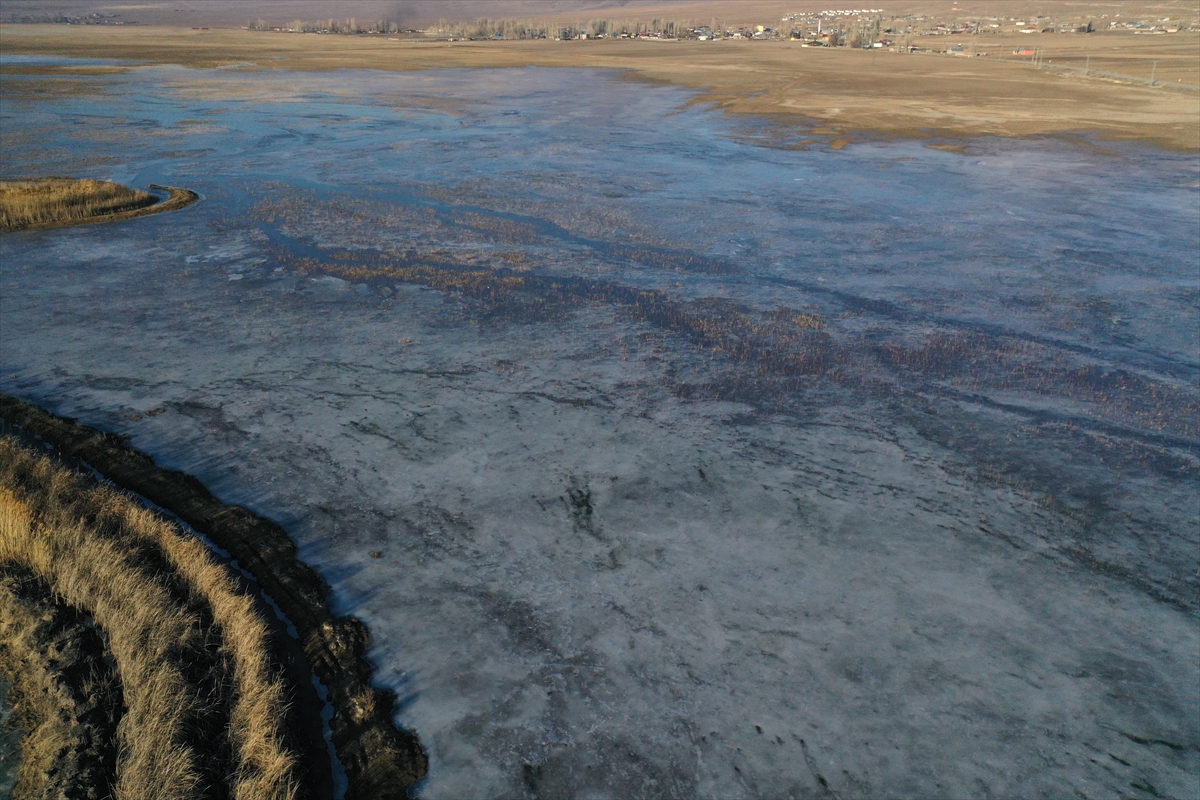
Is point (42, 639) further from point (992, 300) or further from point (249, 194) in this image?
point (249, 194)

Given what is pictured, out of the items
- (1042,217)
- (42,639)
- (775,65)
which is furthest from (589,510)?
(775,65)

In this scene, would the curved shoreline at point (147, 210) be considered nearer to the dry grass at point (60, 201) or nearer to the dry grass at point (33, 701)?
the dry grass at point (60, 201)

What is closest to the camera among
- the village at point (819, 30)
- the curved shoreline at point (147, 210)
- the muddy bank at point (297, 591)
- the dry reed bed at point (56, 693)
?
the dry reed bed at point (56, 693)

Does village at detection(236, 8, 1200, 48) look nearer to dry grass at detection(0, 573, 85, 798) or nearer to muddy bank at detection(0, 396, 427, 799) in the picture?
muddy bank at detection(0, 396, 427, 799)

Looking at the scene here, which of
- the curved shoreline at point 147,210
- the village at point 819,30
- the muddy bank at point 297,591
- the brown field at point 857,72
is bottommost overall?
the muddy bank at point 297,591

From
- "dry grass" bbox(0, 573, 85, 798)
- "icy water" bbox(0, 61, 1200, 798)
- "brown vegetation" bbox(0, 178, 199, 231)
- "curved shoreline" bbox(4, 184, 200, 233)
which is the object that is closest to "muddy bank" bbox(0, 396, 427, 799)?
"icy water" bbox(0, 61, 1200, 798)

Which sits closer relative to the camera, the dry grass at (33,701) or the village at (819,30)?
the dry grass at (33,701)

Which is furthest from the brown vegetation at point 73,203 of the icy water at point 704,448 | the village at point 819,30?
the village at point 819,30
